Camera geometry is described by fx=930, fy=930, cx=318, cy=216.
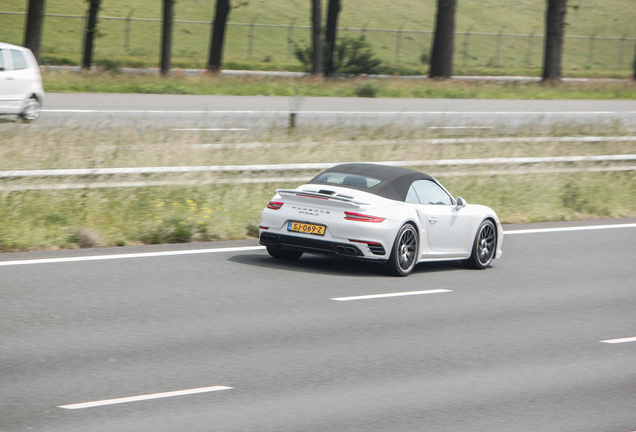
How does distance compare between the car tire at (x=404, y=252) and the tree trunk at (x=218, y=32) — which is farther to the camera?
the tree trunk at (x=218, y=32)

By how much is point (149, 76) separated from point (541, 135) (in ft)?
51.9

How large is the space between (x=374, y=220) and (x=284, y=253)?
1558 mm

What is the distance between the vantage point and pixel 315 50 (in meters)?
37.8

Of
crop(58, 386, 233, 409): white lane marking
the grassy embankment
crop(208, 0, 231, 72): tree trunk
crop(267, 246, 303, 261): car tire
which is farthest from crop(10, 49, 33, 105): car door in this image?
crop(208, 0, 231, 72): tree trunk

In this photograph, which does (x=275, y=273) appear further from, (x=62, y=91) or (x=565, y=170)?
(x=62, y=91)

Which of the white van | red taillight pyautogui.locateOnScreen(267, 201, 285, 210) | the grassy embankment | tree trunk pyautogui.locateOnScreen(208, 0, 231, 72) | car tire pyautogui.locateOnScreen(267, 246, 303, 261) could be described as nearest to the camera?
red taillight pyautogui.locateOnScreen(267, 201, 285, 210)

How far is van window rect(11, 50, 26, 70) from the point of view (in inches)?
822

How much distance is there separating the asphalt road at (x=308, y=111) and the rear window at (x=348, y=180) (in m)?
9.56

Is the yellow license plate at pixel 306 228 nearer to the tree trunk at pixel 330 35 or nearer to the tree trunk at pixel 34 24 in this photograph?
the tree trunk at pixel 34 24

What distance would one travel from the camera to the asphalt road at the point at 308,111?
2275 cm

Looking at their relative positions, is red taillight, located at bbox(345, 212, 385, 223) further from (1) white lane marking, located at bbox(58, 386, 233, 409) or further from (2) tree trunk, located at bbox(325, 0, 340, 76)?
(2) tree trunk, located at bbox(325, 0, 340, 76)

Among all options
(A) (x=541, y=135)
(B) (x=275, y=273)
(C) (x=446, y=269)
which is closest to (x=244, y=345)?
(B) (x=275, y=273)

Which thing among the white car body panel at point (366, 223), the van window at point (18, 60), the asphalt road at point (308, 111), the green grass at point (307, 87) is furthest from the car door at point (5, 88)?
the white car body panel at point (366, 223)

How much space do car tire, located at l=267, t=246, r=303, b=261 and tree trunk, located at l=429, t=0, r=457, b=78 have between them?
28.2 m
